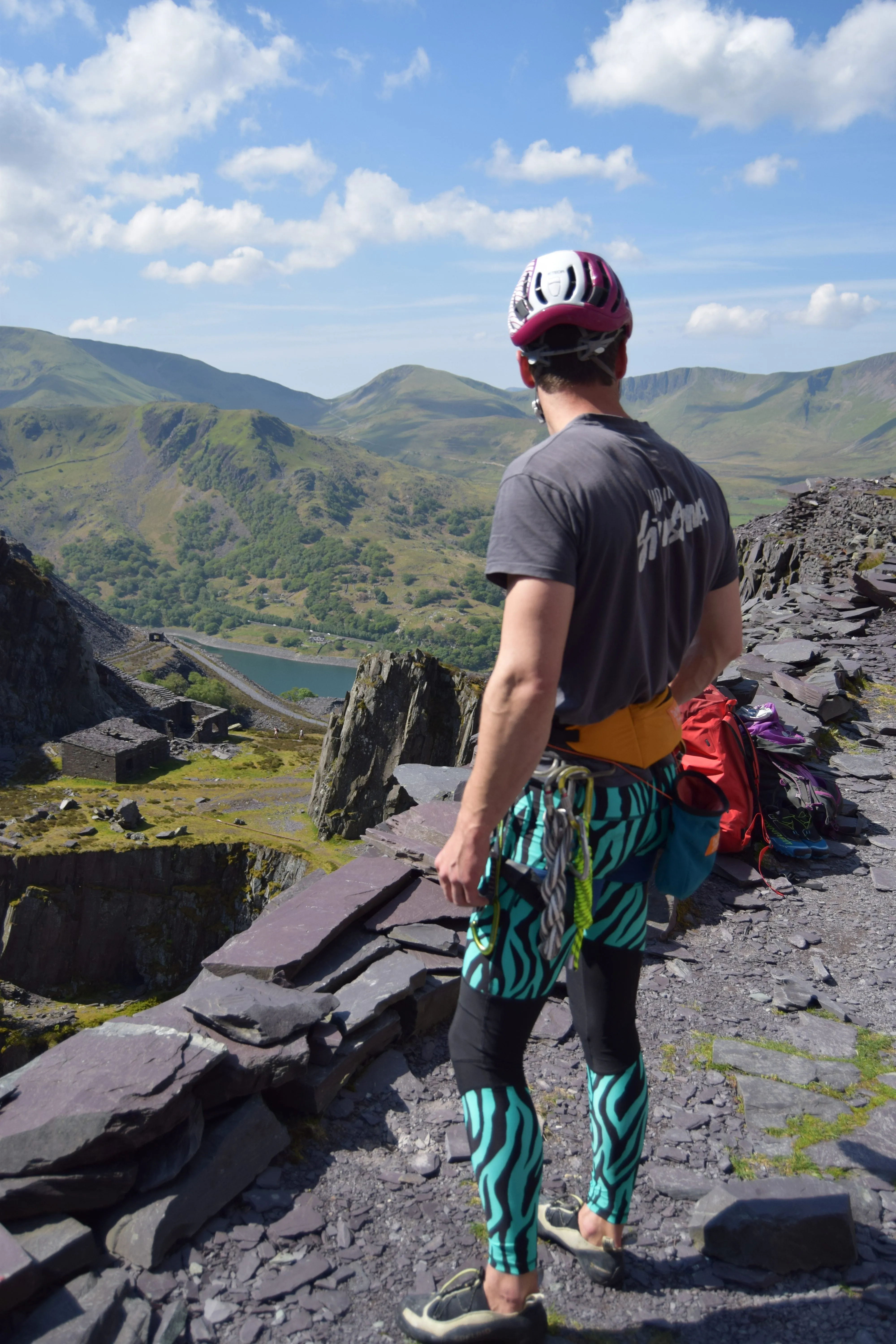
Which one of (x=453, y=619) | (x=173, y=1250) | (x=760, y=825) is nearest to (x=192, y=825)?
(x=760, y=825)

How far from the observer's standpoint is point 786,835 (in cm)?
710

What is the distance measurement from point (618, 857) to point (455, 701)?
81.5 ft

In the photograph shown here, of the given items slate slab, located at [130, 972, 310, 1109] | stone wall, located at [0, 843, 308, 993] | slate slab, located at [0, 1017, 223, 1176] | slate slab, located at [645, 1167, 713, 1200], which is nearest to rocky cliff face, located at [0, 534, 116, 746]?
stone wall, located at [0, 843, 308, 993]

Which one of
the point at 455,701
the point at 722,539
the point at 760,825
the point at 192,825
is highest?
the point at 722,539

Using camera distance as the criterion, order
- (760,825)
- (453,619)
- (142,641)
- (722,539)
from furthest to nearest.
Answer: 1. (453,619)
2. (142,641)
3. (760,825)
4. (722,539)

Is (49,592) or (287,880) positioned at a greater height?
(49,592)

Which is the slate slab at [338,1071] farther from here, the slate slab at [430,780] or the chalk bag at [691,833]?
the slate slab at [430,780]

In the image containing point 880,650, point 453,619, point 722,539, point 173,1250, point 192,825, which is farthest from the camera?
→ point 453,619

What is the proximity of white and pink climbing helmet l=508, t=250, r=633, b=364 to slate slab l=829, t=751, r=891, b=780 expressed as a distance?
289 inches

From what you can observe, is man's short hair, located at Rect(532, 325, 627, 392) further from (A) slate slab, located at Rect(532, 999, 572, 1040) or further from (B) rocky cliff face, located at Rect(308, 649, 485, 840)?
(B) rocky cliff face, located at Rect(308, 649, 485, 840)

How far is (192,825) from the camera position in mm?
35094

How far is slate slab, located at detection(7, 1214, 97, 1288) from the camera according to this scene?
270cm

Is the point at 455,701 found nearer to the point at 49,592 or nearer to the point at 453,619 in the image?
the point at 49,592

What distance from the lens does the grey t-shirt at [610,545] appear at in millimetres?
2182
